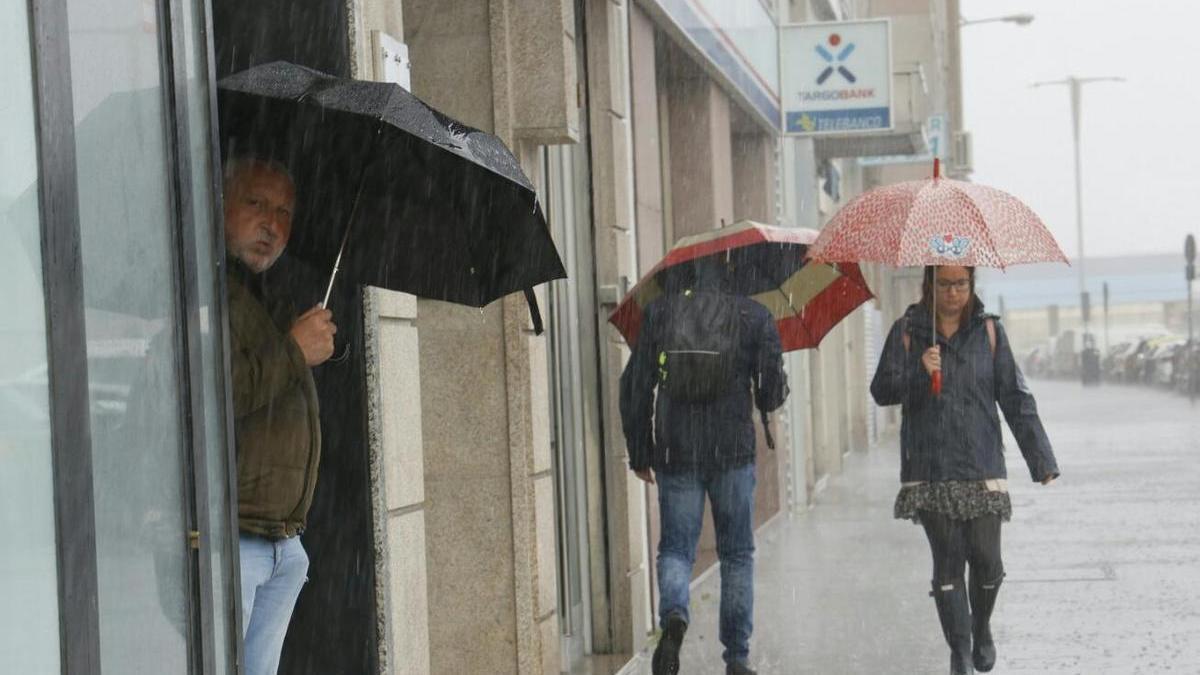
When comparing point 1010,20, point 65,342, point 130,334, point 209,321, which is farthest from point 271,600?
point 1010,20

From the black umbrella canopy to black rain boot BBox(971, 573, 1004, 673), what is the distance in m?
3.12

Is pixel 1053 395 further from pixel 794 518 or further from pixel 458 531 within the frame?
pixel 458 531

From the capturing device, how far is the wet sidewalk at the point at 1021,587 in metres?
8.29

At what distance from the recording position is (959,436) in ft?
23.0

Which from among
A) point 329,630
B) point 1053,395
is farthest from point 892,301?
point 329,630

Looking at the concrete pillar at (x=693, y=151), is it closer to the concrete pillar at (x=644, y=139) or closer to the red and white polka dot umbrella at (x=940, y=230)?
the concrete pillar at (x=644, y=139)

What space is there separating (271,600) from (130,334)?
979 millimetres

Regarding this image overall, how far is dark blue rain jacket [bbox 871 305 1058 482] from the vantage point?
7012 mm

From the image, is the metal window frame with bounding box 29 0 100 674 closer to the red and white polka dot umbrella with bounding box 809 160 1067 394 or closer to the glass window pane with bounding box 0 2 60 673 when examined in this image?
the glass window pane with bounding box 0 2 60 673

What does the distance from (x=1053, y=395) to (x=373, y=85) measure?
146ft

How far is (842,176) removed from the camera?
94.0 ft

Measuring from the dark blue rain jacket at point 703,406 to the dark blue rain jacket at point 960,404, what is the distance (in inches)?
23.5

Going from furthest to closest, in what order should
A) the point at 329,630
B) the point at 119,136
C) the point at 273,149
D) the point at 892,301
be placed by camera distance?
the point at 892,301, the point at 329,630, the point at 273,149, the point at 119,136

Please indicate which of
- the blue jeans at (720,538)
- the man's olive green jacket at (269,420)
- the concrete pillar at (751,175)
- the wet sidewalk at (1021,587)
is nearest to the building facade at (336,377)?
the man's olive green jacket at (269,420)
